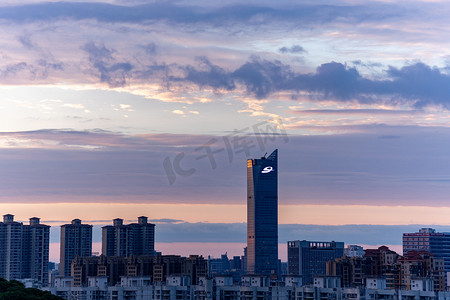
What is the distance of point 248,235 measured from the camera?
196m

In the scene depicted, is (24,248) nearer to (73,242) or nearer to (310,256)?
(73,242)

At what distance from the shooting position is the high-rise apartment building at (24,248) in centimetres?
10825

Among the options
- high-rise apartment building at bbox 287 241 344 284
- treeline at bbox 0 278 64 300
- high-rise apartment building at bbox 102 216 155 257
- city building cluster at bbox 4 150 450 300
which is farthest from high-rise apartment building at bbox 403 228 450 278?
treeline at bbox 0 278 64 300

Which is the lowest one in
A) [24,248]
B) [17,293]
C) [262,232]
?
[17,293]

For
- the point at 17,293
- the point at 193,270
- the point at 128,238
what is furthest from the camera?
the point at 128,238

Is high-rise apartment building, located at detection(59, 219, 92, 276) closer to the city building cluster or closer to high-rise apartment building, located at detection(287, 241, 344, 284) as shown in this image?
the city building cluster

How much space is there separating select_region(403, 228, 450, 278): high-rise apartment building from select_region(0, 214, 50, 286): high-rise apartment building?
2212 inches

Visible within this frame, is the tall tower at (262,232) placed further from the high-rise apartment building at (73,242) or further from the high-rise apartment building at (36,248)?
the high-rise apartment building at (36,248)

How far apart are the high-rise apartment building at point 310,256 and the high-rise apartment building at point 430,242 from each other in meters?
13.3

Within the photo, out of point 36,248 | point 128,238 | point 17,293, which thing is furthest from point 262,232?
point 17,293

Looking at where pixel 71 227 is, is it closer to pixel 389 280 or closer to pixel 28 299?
pixel 389 280

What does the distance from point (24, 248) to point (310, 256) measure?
2208 inches

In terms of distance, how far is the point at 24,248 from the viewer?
358ft

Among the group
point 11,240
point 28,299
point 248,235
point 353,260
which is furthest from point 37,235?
point 248,235
